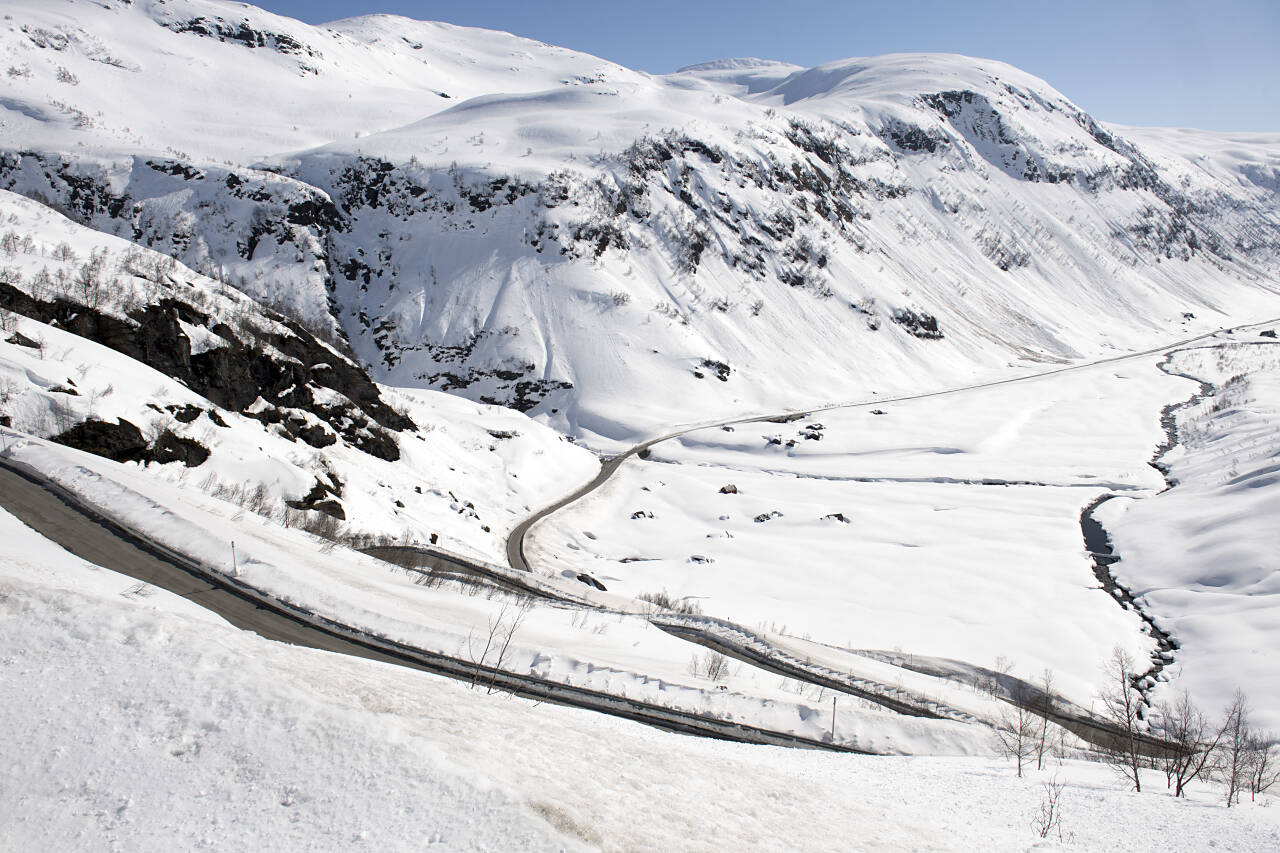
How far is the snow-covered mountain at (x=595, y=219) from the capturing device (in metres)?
75.6

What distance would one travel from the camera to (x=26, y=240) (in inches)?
1199

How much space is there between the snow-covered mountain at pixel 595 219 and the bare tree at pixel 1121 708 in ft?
150

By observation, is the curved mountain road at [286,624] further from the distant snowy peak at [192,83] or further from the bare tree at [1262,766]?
the distant snowy peak at [192,83]

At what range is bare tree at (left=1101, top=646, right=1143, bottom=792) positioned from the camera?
14.0 meters

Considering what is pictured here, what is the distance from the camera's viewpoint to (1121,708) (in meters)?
20.2

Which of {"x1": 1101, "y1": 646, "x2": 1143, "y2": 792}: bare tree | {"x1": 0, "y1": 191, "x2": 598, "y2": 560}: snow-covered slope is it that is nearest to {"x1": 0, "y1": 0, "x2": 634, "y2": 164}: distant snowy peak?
{"x1": 0, "y1": 191, "x2": 598, "y2": 560}: snow-covered slope

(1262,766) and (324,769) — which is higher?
(1262,766)

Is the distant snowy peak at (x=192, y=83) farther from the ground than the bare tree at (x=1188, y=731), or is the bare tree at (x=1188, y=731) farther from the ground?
the distant snowy peak at (x=192, y=83)

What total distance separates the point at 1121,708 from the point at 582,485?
3436 centimetres

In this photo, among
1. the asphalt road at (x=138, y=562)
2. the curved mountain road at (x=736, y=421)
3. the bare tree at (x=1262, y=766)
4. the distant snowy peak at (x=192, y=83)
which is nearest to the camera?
the bare tree at (x=1262, y=766)

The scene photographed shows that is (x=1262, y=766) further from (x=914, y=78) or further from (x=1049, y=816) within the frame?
(x=914, y=78)

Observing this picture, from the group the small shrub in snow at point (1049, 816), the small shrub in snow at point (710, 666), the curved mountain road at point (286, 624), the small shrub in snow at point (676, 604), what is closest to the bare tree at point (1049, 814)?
the small shrub in snow at point (1049, 816)

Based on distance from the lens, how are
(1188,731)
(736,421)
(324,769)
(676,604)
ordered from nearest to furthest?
(324,769) < (1188,731) < (676,604) < (736,421)

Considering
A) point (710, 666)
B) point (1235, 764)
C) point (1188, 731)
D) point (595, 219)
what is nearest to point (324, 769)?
point (710, 666)
